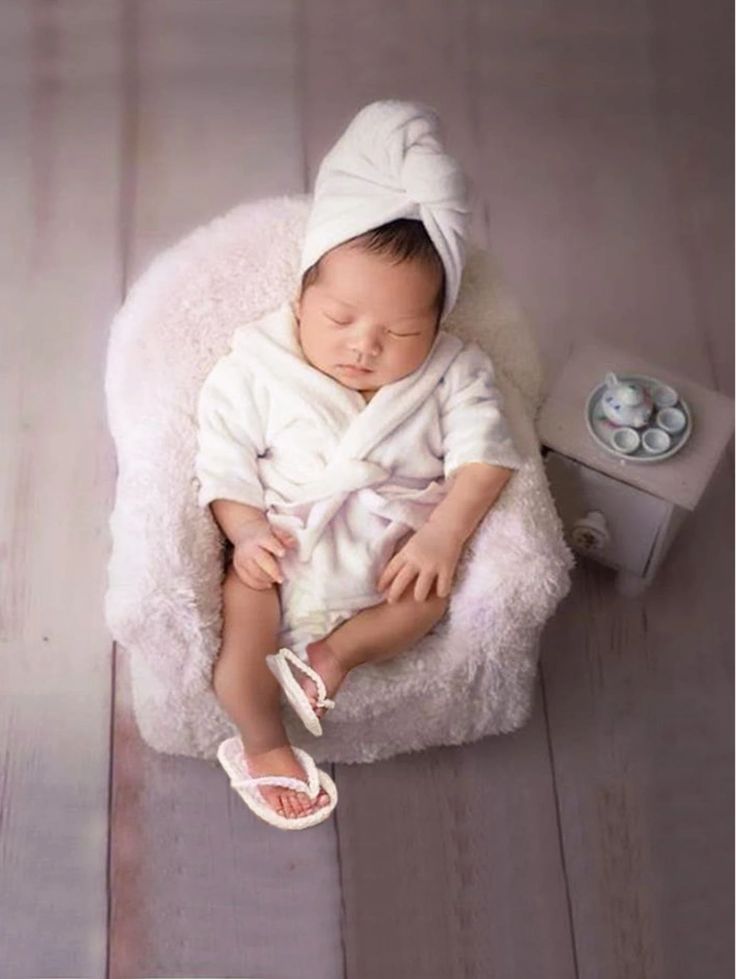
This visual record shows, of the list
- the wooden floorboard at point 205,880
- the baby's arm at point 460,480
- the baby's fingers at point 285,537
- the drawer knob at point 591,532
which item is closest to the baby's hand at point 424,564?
the baby's arm at point 460,480

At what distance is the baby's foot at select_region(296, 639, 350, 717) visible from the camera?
124 cm

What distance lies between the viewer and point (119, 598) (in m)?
1.21

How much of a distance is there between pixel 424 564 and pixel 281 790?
0.88 ft

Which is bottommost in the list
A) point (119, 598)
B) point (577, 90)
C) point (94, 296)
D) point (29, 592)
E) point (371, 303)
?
point (29, 592)

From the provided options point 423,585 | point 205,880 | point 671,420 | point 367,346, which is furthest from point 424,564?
point 205,880

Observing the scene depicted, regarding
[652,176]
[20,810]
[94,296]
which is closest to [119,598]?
[20,810]

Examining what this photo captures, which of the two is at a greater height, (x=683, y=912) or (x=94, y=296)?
(x=94, y=296)

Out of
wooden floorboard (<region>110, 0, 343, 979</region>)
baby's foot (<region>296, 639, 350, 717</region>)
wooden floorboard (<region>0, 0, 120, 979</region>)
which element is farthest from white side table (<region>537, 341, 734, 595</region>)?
wooden floorboard (<region>0, 0, 120, 979</region>)

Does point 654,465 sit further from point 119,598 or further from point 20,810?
point 20,810

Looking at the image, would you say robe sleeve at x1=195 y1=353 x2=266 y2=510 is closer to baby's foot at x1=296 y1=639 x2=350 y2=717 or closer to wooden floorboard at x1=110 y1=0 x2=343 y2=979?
baby's foot at x1=296 y1=639 x2=350 y2=717

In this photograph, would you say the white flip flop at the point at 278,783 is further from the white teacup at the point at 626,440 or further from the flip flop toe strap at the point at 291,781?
the white teacup at the point at 626,440

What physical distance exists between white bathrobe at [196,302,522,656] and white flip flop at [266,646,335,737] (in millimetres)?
47

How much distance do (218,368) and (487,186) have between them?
2.30 feet

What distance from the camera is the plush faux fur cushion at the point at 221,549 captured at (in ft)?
4.11
